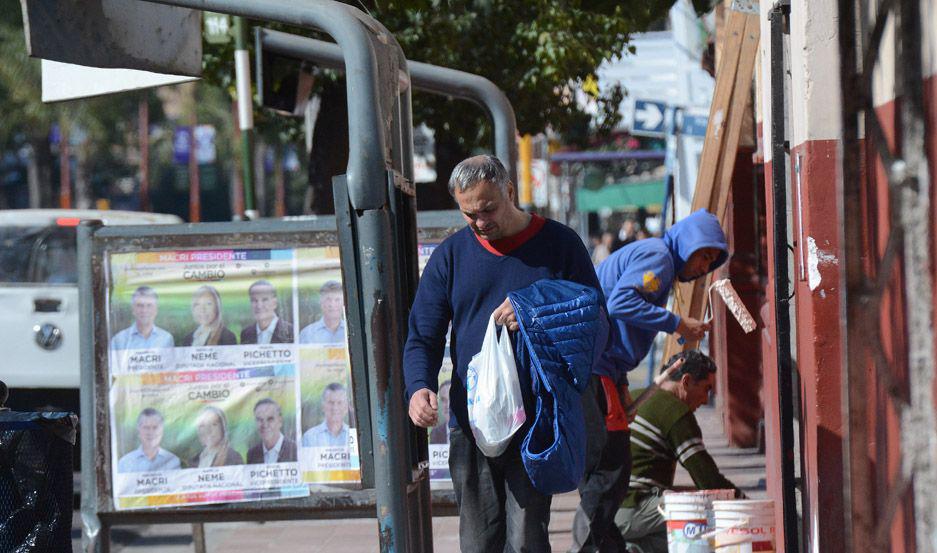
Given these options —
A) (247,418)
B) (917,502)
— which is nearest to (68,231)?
(247,418)

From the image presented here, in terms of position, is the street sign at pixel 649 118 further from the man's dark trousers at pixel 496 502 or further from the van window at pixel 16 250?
the man's dark trousers at pixel 496 502

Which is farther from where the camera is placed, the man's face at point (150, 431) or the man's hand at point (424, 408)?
the man's face at point (150, 431)

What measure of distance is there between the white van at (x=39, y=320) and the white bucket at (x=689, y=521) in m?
5.20

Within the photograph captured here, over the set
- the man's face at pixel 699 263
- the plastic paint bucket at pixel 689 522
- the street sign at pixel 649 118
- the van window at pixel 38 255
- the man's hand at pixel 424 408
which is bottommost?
the plastic paint bucket at pixel 689 522

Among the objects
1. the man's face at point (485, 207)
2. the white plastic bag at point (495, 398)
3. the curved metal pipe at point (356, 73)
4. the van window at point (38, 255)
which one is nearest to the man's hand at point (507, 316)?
the white plastic bag at point (495, 398)

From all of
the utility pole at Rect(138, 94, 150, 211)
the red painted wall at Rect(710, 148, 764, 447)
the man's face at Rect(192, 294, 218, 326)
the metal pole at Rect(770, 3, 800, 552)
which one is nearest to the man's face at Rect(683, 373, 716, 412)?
the metal pole at Rect(770, 3, 800, 552)

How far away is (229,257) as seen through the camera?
6098 mm

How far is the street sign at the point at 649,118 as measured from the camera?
56.6ft

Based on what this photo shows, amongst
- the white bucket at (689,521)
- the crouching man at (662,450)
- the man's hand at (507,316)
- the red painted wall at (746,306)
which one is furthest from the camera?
the red painted wall at (746,306)

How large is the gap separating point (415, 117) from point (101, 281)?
7.74 m

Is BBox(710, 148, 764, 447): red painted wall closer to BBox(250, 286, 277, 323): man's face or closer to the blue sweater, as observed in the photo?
BBox(250, 286, 277, 323): man's face

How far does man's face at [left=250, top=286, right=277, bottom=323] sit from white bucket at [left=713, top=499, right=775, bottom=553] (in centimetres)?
213

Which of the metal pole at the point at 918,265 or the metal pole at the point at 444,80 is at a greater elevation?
the metal pole at the point at 444,80

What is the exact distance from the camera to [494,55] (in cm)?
1309
